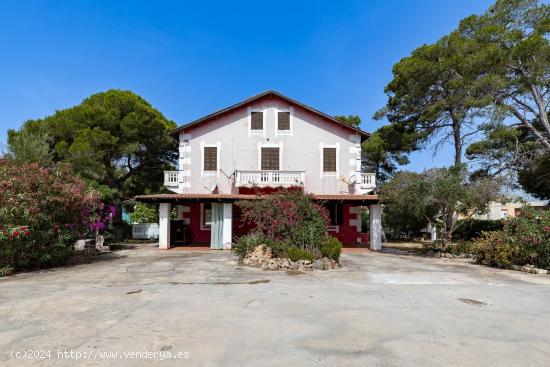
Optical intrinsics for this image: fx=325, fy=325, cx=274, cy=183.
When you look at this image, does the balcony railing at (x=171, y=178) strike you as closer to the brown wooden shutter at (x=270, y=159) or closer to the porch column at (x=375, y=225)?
the brown wooden shutter at (x=270, y=159)

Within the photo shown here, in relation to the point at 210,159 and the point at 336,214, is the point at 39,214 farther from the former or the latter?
the point at 336,214

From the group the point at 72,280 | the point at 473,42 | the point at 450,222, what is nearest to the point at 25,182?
the point at 72,280

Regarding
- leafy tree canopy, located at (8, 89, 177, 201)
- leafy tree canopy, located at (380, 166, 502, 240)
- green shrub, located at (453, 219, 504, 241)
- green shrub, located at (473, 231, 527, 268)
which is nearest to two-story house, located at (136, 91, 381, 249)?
leafy tree canopy, located at (8, 89, 177, 201)

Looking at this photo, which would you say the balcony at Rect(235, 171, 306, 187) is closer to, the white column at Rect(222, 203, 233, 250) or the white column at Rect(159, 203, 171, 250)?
the white column at Rect(222, 203, 233, 250)

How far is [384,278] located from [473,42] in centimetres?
1592

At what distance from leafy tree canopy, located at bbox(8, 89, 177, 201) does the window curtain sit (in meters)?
6.12

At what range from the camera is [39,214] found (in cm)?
1048

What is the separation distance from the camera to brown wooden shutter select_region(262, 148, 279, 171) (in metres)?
19.6

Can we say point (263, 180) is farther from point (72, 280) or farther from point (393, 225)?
point (393, 225)

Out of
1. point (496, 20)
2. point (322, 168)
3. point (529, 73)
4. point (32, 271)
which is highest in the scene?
point (496, 20)

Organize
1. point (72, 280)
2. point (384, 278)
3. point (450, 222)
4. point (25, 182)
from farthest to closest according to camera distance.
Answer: point (450, 222) → point (25, 182) → point (384, 278) → point (72, 280)

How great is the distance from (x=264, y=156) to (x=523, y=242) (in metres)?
13.0

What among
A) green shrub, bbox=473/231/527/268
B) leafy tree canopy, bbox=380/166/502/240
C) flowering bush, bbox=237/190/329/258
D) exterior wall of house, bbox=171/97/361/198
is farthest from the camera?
exterior wall of house, bbox=171/97/361/198

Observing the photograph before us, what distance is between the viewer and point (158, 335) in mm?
4621
